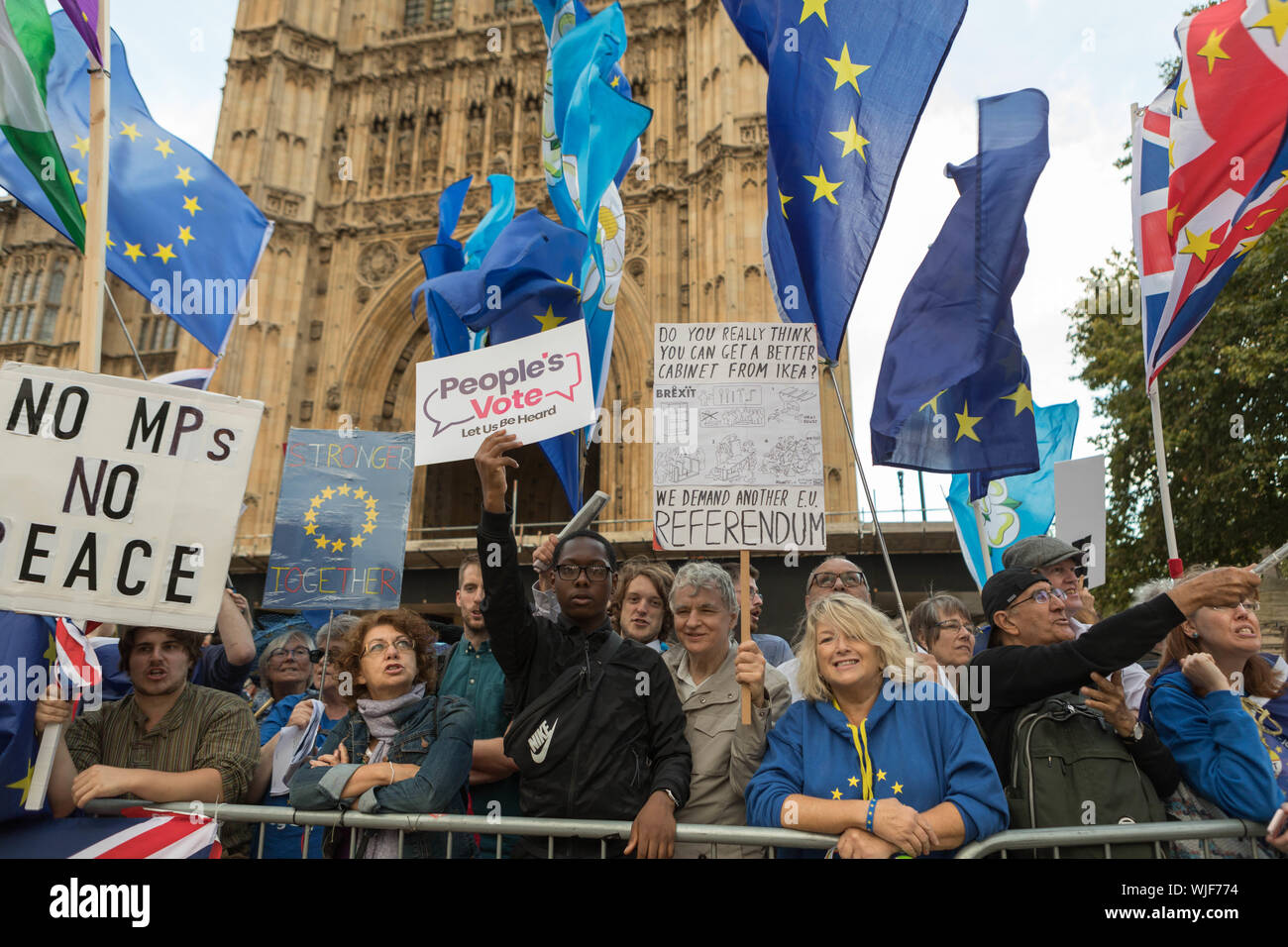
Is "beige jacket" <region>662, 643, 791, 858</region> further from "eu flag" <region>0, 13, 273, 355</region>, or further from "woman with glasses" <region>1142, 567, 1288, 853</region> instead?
"eu flag" <region>0, 13, 273, 355</region>

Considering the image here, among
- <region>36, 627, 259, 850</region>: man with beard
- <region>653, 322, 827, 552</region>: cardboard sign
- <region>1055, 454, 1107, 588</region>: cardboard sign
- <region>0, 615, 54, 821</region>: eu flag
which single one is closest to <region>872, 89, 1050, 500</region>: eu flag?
<region>1055, 454, 1107, 588</region>: cardboard sign

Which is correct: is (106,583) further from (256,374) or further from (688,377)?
(256,374)

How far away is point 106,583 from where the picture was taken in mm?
3258

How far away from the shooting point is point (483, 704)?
4242 mm

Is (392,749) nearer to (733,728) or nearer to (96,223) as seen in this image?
(733,728)

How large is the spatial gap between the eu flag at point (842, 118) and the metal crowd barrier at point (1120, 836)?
9.18 ft

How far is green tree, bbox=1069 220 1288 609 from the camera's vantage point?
1478 cm

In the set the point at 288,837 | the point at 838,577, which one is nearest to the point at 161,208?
the point at 288,837

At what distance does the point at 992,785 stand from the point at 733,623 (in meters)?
1.33

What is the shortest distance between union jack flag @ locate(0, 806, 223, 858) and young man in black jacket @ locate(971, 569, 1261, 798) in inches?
116

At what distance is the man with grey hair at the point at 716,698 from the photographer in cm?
334

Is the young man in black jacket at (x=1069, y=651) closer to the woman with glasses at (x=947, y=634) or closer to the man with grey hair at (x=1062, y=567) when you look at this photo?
the man with grey hair at (x=1062, y=567)

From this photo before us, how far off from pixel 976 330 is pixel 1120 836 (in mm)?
3176

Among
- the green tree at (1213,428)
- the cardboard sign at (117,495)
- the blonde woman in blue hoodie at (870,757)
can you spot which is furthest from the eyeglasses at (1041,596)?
the green tree at (1213,428)
